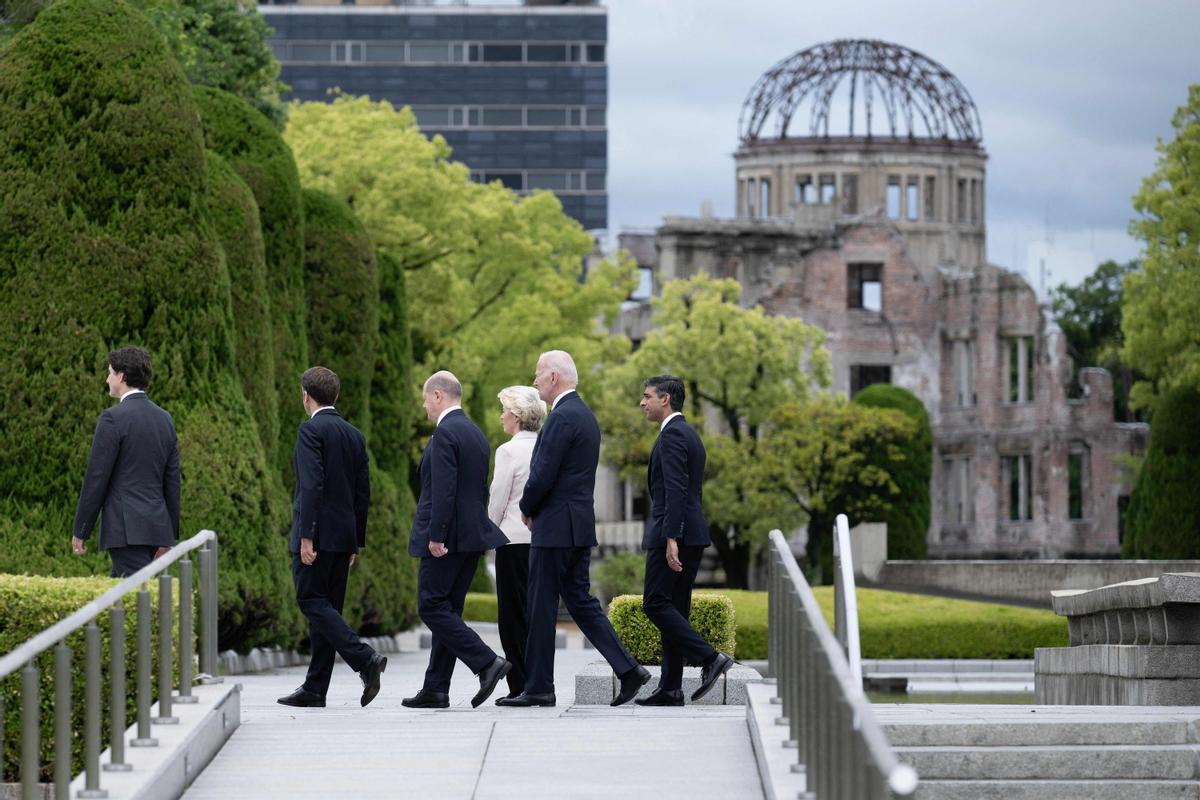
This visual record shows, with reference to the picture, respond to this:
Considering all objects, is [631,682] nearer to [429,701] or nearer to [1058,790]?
[429,701]

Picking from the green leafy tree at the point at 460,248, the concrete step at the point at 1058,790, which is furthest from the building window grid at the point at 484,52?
the concrete step at the point at 1058,790

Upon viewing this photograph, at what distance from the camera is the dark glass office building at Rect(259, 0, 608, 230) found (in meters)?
108

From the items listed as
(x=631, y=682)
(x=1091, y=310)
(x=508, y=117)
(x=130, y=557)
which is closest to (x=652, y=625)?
(x=631, y=682)

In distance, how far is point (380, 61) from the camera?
108 metres

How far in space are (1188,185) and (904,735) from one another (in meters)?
33.2

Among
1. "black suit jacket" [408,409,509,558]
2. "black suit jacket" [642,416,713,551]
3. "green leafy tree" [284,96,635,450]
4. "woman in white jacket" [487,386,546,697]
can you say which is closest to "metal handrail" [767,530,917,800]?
"black suit jacket" [642,416,713,551]

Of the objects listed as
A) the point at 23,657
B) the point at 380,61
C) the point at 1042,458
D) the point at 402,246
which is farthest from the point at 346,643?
the point at 380,61

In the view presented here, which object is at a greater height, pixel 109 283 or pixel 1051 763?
pixel 109 283

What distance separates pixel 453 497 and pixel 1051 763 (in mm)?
3669

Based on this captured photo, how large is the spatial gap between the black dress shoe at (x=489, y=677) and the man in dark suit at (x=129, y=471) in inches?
74.4

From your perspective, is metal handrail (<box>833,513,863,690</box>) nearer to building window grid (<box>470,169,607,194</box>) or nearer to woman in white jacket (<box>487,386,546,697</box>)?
woman in white jacket (<box>487,386,546,697</box>)

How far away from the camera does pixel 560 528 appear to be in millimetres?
11719

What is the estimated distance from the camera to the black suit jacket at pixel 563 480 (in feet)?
38.2

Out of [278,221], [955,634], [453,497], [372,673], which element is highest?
[278,221]
